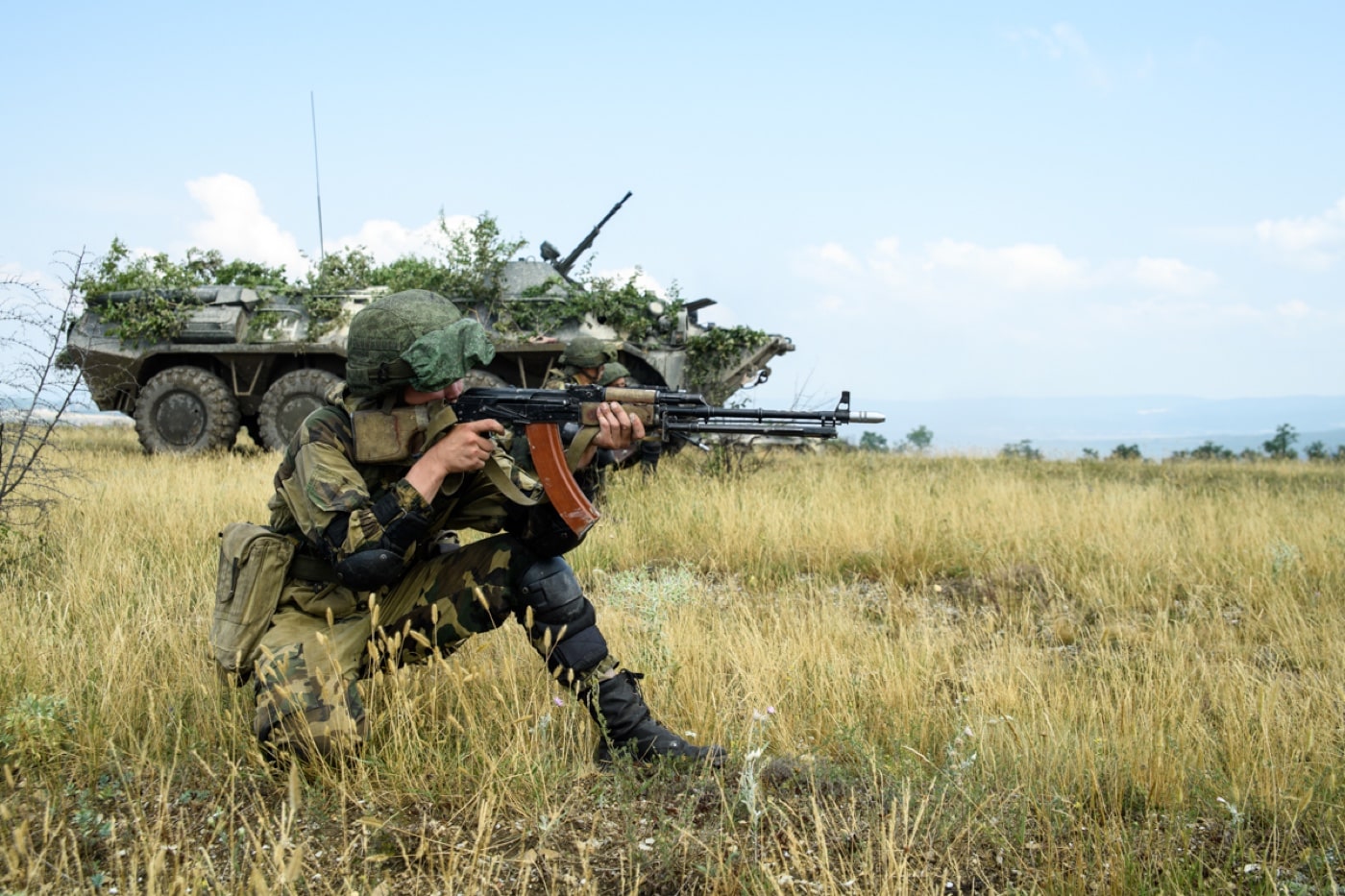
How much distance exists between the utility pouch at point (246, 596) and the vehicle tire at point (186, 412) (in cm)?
1082

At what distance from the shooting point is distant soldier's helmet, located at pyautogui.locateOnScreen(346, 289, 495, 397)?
135 inches

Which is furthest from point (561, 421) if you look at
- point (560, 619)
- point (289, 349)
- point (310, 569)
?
point (289, 349)

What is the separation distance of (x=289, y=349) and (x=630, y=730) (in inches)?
437

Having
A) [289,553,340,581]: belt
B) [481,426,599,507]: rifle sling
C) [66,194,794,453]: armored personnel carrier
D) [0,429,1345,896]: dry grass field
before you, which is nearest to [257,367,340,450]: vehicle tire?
[66,194,794,453]: armored personnel carrier

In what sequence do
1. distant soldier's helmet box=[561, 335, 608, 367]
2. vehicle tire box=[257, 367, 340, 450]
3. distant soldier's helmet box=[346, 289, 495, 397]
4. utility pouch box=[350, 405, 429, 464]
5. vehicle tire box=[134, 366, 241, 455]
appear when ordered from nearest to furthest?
1. distant soldier's helmet box=[346, 289, 495, 397]
2. utility pouch box=[350, 405, 429, 464]
3. distant soldier's helmet box=[561, 335, 608, 367]
4. vehicle tire box=[257, 367, 340, 450]
5. vehicle tire box=[134, 366, 241, 455]

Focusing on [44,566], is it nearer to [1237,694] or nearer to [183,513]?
[183,513]

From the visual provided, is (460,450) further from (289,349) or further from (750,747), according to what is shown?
(289,349)

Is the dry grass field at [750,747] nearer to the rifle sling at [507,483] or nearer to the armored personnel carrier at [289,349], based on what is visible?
the rifle sling at [507,483]

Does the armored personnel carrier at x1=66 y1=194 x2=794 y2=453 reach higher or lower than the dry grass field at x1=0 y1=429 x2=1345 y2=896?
higher

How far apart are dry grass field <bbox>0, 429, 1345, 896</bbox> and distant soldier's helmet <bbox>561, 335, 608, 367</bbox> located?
3009 mm

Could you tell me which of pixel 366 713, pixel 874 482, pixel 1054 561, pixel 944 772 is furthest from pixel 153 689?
pixel 874 482

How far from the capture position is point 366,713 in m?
3.33

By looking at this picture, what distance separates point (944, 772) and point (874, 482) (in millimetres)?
6971

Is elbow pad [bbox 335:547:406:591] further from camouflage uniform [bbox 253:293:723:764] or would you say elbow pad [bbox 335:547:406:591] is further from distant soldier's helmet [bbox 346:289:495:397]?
distant soldier's helmet [bbox 346:289:495:397]
